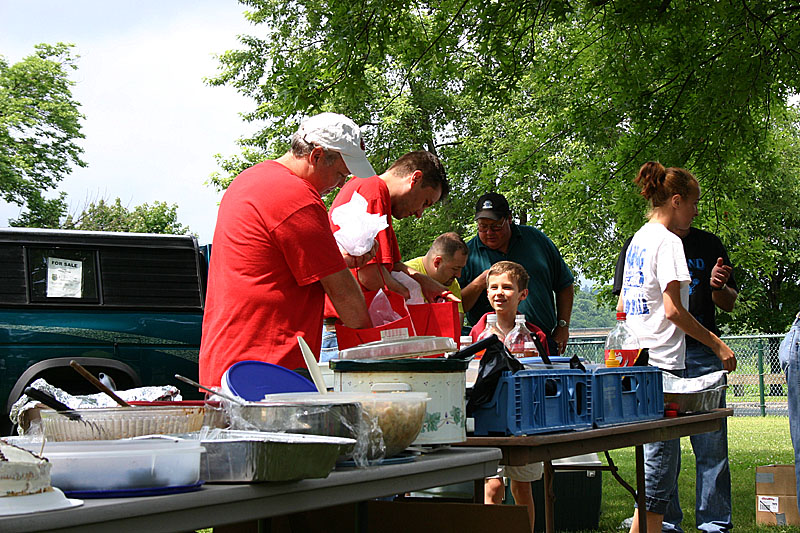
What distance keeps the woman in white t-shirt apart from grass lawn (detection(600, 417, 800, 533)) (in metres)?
1.65

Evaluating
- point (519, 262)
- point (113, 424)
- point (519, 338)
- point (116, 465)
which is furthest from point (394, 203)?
point (116, 465)

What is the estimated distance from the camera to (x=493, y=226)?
5.22 m

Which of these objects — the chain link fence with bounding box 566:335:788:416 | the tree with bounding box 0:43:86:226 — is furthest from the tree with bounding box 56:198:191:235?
the chain link fence with bounding box 566:335:788:416

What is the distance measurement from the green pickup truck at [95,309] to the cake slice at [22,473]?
644 centimetres

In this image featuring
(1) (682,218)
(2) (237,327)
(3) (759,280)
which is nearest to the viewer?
(2) (237,327)

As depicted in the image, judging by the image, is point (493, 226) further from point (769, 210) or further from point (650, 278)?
point (769, 210)

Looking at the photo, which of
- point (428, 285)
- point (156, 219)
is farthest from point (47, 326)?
point (156, 219)

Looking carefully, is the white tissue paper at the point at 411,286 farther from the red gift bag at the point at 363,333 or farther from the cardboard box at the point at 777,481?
the cardboard box at the point at 777,481

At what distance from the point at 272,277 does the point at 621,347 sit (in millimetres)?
1653

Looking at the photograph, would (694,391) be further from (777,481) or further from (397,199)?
(777,481)

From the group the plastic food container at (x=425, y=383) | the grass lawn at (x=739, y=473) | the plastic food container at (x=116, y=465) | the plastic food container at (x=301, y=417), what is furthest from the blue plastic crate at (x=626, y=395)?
the grass lawn at (x=739, y=473)

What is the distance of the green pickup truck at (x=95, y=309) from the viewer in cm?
763

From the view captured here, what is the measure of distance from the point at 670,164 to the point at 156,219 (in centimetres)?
3600

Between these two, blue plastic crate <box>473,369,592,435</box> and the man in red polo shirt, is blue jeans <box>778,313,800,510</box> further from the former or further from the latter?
blue plastic crate <box>473,369,592,435</box>
